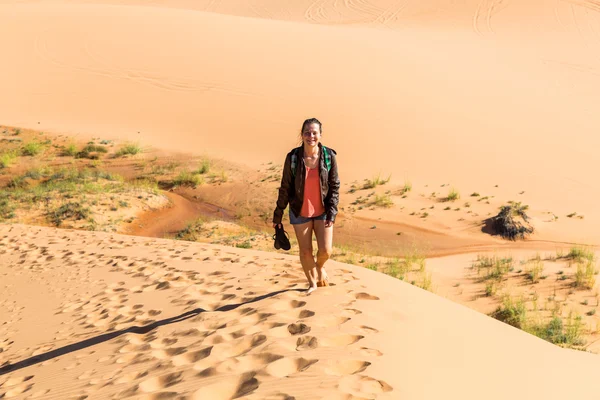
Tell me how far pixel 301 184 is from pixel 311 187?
0.30ft

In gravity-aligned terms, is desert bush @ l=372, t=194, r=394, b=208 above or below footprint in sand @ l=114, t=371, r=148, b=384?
above

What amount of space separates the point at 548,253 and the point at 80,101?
1548 cm

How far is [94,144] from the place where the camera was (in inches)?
581

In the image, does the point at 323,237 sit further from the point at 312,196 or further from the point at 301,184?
the point at 301,184

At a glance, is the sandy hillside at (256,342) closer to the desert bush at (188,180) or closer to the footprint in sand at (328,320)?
the footprint in sand at (328,320)

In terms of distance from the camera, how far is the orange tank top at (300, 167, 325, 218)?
423 centimetres

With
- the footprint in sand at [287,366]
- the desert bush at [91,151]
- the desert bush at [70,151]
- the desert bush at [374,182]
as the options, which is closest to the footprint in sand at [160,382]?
the footprint in sand at [287,366]

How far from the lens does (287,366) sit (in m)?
3.26

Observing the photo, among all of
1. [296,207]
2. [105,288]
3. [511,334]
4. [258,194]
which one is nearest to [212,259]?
[105,288]

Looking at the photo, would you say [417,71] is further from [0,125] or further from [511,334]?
[511,334]

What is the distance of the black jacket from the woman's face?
127 mm

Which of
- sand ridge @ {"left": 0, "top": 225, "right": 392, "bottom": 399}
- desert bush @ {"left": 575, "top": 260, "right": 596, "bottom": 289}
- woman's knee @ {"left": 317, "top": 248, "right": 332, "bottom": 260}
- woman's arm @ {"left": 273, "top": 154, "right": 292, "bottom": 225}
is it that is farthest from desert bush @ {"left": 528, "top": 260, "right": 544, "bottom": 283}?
woman's arm @ {"left": 273, "top": 154, "right": 292, "bottom": 225}

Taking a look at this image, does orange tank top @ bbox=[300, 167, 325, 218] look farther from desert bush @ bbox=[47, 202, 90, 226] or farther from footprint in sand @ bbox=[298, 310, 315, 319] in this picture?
desert bush @ bbox=[47, 202, 90, 226]

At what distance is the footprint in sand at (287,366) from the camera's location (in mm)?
3168
